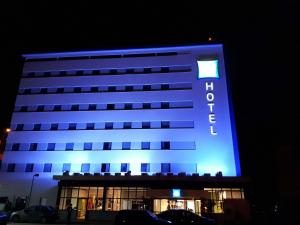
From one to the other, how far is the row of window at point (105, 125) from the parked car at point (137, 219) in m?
24.5

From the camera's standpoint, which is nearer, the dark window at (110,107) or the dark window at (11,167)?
the dark window at (11,167)

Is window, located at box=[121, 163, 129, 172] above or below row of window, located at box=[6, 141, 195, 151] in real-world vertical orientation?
below

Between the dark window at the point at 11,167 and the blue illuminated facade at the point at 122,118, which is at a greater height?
the blue illuminated facade at the point at 122,118

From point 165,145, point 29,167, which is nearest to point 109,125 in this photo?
point 165,145

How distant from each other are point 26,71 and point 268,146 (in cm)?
4251

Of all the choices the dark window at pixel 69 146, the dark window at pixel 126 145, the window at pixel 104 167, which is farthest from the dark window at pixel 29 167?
the dark window at pixel 126 145

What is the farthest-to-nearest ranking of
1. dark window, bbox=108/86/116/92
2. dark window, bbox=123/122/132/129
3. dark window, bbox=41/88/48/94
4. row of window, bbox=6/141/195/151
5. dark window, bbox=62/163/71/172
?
dark window, bbox=41/88/48/94
dark window, bbox=108/86/116/92
dark window, bbox=123/122/132/129
dark window, bbox=62/163/71/172
row of window, bbox=6/141/195/151

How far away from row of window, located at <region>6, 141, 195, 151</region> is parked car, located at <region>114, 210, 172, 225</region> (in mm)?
22772

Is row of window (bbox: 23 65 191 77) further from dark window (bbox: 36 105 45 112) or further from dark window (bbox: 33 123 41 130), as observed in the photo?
dark window (bbox: 33 123 41 130)

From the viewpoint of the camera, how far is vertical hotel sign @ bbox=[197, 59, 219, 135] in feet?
137

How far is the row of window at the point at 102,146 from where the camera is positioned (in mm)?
40969

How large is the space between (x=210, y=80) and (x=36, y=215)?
30.2 m

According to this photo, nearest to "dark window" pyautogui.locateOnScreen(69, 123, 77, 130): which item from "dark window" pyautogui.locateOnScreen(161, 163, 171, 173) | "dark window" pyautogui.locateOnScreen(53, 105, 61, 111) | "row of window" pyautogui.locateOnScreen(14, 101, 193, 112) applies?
"row of window" pyautogui.locateOnScreen(14, 101, 193, 112)

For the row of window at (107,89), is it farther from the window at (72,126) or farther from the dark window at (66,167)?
the dark window at (66,167)
